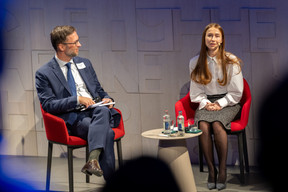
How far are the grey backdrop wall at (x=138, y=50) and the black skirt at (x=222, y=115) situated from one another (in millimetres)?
447

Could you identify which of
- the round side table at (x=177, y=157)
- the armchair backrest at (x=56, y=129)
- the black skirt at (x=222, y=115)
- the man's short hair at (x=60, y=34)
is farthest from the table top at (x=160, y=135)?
the man's short hair at (x=60, y=34)

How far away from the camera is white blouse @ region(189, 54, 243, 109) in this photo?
468 cm

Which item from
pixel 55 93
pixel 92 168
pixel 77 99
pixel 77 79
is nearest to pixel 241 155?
pixel 92 168

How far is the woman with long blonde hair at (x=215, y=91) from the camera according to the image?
14.8 feet

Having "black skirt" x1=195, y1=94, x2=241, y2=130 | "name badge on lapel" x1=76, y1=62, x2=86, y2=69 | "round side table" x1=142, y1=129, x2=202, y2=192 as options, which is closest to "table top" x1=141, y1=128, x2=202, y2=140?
"round side table" x1=142, y1=129, x2=202, y2=192

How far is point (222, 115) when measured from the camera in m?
4.59

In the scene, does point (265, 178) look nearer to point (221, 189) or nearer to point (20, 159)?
point (221, 189)

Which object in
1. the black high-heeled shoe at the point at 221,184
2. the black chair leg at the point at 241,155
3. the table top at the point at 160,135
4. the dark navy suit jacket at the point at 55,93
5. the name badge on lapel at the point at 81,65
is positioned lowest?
the black high-heeled shoe at the point at 221,184

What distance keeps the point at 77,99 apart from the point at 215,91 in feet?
4.72

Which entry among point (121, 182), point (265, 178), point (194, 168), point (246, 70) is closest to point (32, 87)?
point (194, 168)

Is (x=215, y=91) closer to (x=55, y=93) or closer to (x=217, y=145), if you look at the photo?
(x=217, y=145)

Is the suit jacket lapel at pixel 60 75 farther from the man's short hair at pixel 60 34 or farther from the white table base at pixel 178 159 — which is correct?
the white table base at pixel 178 159

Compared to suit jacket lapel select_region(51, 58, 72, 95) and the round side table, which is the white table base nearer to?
the round side table

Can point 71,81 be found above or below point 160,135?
above
